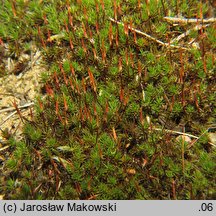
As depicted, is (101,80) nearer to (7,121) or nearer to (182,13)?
(7,121)

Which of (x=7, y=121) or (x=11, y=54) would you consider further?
(x=11, y=54)

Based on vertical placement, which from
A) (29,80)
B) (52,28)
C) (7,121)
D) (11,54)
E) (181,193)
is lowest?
(181,193)

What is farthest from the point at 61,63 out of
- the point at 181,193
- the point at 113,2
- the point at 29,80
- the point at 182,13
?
the point at 181,193

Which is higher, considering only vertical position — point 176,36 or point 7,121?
point 176,36

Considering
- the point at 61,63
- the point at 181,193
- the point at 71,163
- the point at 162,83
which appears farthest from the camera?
the point at 61,63

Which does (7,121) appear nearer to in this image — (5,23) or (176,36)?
(5,23)

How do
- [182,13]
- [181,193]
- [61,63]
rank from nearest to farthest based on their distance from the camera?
[181,193], [61,63], [182,13]
